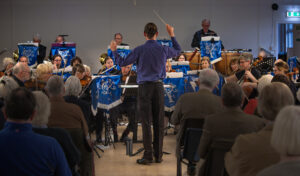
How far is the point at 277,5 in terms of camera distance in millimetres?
10617

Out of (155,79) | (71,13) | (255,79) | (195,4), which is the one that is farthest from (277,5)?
(155,79)

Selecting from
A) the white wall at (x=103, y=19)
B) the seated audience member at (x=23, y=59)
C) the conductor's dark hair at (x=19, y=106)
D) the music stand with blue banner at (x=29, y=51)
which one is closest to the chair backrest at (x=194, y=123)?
the conductor's dark hair at (x=19, y=106)

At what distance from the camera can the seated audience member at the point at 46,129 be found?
7.73 feet

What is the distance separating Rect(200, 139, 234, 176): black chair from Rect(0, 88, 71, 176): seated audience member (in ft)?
3.37

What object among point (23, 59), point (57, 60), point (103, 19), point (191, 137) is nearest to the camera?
point (191, 137)

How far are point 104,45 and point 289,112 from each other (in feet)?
29.9

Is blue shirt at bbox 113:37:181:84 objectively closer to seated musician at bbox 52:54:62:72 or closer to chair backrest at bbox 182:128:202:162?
chair backrest at bbox 182:128:202:162

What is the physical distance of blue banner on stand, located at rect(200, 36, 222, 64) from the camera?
22.8 ft

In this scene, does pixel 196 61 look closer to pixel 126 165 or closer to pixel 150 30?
pixel 150 30

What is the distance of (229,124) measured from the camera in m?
2.55

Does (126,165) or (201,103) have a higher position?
(201,103)

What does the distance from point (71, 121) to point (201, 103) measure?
1.16m

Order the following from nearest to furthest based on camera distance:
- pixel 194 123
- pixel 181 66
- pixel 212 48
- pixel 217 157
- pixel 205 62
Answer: pixel 217 157 < pixel 194 123 < pixel 205 62 < pixel 181 66 < pixel 212 48

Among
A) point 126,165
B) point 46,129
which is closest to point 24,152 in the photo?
point 46,129
